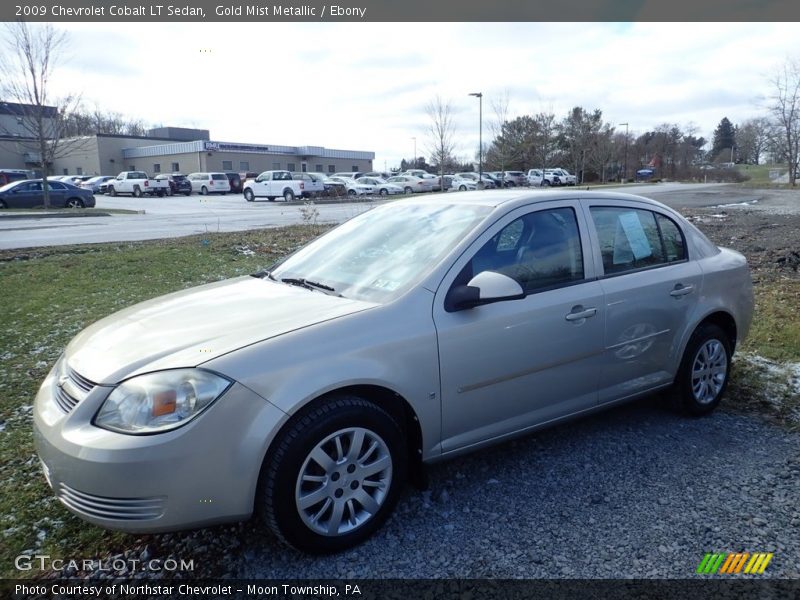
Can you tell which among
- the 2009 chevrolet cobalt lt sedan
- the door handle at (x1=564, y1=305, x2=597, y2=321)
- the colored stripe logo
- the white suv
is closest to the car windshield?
the 2009 chevrolet cobalt lt sedan

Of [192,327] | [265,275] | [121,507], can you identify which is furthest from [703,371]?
[121,507]

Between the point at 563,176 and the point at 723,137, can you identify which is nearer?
the point at 563,176

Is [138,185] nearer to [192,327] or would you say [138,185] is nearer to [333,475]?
[192,327]

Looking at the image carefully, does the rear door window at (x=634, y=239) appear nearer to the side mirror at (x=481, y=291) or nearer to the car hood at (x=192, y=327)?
the side mirror at (x=481, y=291)

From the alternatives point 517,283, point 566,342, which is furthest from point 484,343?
point 566,342

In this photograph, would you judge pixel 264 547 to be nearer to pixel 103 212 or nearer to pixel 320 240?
pixel 320 240

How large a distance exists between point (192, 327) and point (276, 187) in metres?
34.5

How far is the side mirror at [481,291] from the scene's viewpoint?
3.07 metres

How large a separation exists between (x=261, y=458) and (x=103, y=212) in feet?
87.3

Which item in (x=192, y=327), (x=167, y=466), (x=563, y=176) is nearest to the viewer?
(x=167, y=466)

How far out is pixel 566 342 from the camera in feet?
11.5

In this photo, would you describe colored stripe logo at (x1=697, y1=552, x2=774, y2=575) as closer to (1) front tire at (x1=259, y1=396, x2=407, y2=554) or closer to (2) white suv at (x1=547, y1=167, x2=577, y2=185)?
(1) front tire at (x1=259, y1=396, x2=407, y2=554)

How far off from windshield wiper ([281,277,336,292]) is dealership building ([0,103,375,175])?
61.1 metres

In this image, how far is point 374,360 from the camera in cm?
283
